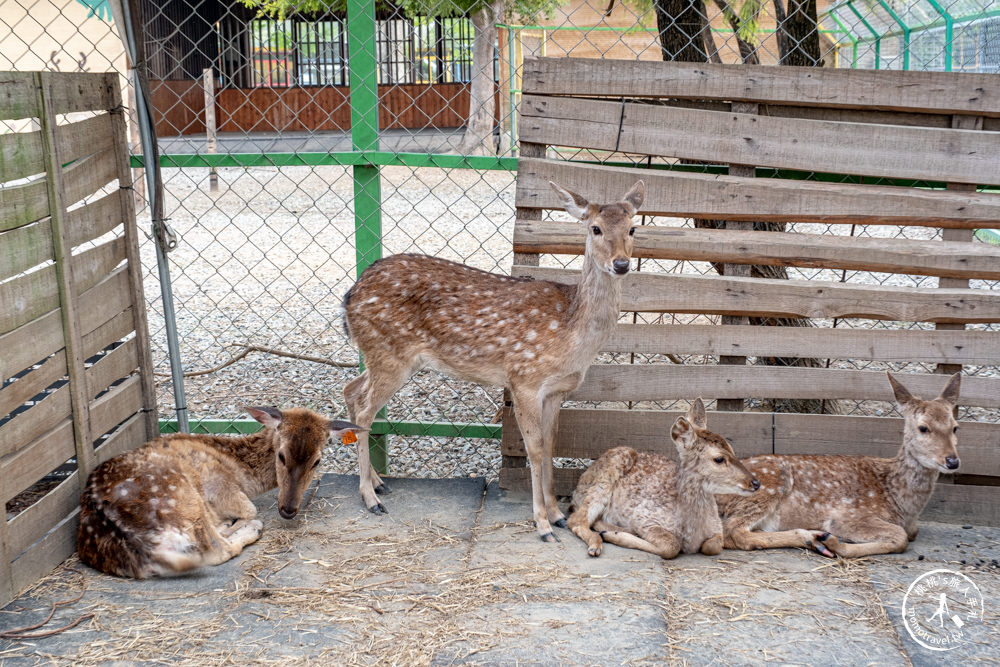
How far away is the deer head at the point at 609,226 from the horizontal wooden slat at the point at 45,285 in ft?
7.27

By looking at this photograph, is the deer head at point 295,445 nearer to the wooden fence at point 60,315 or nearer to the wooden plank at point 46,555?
the wooden fence at point 60,315

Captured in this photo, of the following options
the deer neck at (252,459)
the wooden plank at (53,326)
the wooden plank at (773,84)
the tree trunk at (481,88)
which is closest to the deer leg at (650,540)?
the deer neck at (252,459)

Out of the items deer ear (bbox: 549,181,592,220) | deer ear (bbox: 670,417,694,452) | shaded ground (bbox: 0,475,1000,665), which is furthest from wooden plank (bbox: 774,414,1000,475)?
deer ear (bbox: 549,181,592,220)

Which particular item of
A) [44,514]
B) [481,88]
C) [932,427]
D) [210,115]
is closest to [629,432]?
[932,427]

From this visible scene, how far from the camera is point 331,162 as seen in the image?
4.96 meters

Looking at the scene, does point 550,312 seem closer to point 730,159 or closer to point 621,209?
point 621,209

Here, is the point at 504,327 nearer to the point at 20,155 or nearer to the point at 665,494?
the point at 665,494

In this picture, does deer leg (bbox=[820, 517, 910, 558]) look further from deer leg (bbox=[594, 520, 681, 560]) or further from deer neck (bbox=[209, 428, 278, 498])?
deer neck (bbox=[209, 428, 278, 498])

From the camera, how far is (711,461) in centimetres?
436

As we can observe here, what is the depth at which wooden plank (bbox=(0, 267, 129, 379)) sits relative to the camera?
3.86 metres

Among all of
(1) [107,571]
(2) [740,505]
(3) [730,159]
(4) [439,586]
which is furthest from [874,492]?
(1) [107,571]

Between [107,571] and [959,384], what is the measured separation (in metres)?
4.03

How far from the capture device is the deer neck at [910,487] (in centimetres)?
452

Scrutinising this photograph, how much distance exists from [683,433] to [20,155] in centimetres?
317
